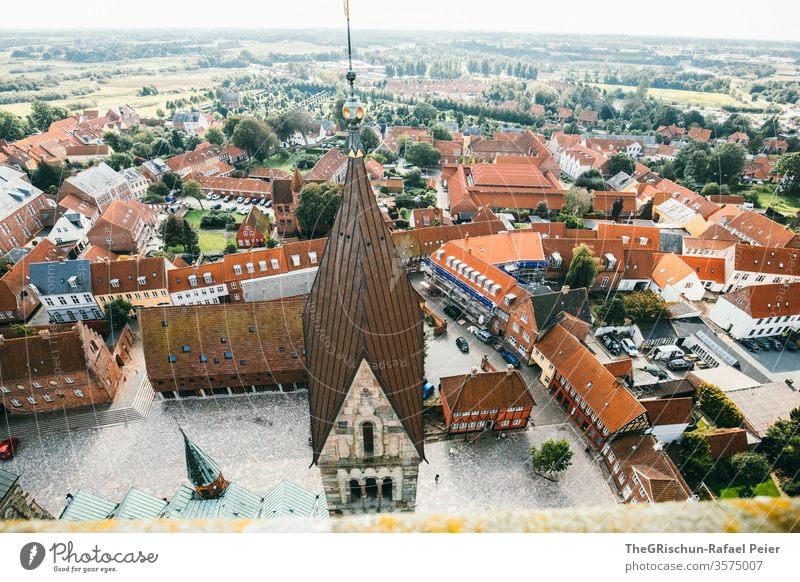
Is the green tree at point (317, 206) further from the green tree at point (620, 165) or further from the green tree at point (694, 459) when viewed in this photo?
the green tree at point (620, 165)

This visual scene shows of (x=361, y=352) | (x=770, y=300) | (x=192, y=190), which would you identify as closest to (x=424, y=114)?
(x=192, y=190)

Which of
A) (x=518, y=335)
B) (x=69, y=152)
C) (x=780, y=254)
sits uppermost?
(x=69, y=152)

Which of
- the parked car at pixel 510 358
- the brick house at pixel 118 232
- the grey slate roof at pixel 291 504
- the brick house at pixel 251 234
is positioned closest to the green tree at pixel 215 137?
the brick house at pixel 118 232

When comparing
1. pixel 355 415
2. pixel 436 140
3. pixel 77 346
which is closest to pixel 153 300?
pixel 77 346

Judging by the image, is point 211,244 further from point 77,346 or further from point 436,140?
point 436,140

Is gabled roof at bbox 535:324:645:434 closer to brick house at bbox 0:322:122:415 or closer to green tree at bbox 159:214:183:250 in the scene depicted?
brick house at bbox 0:322:122:415

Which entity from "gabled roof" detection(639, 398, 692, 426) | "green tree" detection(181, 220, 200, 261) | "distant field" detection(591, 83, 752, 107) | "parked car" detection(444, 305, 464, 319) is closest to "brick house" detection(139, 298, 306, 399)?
"parked car" detection(444, 305, 464, 319)
